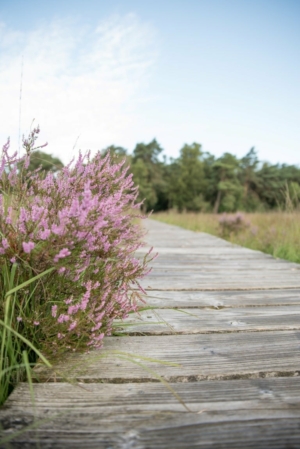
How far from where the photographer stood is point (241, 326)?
1741mm

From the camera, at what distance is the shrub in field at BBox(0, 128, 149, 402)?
1104 mm

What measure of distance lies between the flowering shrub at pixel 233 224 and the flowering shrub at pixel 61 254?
23.9 ft

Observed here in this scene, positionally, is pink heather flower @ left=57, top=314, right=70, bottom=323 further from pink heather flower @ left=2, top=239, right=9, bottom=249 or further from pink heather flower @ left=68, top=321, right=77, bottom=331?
pink heather flower @ left=2, top=239, right=9, bottom=249

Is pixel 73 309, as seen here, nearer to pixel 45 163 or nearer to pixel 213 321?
pixel 213 321

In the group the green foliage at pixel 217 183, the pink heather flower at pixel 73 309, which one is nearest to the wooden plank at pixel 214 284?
the pink heather flower at pixel 73 309

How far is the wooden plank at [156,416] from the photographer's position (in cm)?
85

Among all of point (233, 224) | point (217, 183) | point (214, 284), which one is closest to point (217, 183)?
point (217, 183)

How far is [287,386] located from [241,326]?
0.62 metres

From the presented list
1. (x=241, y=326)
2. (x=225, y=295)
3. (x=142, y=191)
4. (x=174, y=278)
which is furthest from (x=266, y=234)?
(x=142, y=191)

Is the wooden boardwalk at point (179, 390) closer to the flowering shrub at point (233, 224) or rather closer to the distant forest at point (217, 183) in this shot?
the flowering shrub at point (233, 224)

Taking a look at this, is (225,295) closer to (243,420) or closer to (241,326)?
(241,326)

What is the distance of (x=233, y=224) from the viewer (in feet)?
28.2

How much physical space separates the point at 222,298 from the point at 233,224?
21.3 feet

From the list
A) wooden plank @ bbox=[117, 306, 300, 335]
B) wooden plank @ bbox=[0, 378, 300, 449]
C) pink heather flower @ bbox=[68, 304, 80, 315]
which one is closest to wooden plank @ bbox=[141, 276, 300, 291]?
wooden plank @ bbox=[117, 306, 300, 335]
